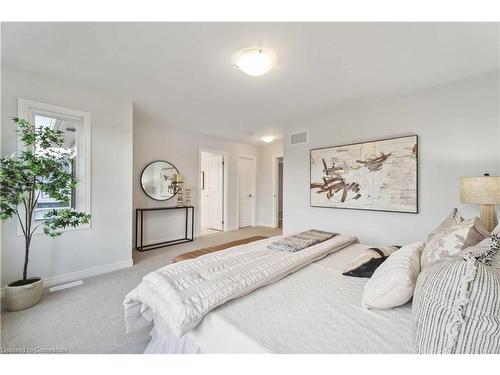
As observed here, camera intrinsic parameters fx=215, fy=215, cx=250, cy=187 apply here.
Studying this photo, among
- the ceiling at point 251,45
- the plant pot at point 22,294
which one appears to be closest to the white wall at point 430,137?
the ceiling at point 251,45

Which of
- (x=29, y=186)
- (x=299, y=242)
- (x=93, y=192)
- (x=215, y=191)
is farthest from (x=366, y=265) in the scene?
(x=215, y=191)

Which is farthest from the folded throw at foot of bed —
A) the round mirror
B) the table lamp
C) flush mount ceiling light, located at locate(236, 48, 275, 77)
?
the round mirror

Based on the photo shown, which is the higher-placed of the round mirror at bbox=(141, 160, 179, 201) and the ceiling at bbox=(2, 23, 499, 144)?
the ceiling at bbox=(2, 23, 499, 144)

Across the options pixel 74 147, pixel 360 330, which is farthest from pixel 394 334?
pixel 74 147

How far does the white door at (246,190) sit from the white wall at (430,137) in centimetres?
277

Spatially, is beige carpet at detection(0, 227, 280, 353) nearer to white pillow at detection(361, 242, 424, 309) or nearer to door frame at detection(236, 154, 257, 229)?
white pillow at detection(361, 242, 424, 309)

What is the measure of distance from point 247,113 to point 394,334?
328 cm

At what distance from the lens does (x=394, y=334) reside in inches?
34.1

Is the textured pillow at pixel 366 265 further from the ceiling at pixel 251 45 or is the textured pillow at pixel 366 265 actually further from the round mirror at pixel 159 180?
the round mirror at pixel 159 180

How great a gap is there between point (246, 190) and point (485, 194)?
4.72 meters

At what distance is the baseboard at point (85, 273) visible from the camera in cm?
240

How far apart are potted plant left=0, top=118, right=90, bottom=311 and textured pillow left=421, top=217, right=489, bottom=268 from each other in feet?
9.28

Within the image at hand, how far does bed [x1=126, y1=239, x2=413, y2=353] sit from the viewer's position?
0.82 meters

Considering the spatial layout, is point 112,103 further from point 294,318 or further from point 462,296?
point 462,296
